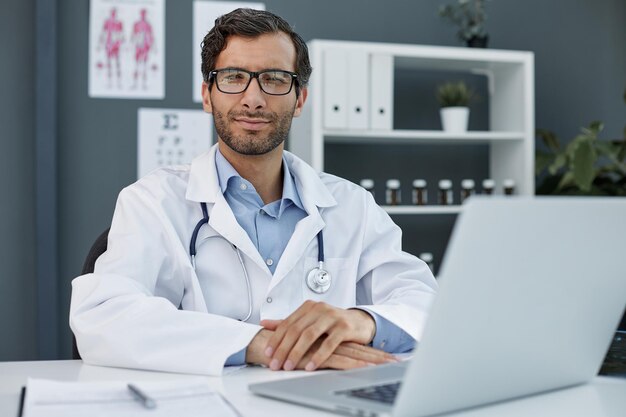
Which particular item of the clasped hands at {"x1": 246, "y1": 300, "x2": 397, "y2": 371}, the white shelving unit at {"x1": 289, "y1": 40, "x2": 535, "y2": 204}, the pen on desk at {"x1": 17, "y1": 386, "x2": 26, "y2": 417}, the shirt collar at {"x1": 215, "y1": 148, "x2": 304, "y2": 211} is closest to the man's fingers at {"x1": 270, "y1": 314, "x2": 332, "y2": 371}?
the clasped hands at {"x1": 246, "y1": 300, "x2": 397, "y2": 371}

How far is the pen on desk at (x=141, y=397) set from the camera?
0.86 meters

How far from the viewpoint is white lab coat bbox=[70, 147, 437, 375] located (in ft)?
3.96

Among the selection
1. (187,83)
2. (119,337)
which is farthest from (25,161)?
(119,337)

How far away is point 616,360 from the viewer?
3.91ft

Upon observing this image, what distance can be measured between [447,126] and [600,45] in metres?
1.14

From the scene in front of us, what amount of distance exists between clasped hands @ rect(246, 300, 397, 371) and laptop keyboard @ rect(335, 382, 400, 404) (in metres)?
0.20

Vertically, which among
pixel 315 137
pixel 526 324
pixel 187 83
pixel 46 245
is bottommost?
pixel 46 245

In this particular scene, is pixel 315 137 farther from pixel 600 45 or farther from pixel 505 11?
pixel 600 45

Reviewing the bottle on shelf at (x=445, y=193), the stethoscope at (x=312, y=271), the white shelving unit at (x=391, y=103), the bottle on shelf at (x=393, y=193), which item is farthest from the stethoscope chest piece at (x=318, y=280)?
the bottle on shelf at (x=445, y=193)

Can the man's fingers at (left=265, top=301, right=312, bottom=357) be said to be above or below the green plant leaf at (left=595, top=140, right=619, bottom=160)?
below

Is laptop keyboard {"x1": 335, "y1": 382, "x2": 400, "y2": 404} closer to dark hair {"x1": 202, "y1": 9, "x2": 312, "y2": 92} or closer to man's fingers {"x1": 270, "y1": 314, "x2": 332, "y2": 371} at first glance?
man's fingers {"x1": 270, "y1": 314, "x2": 332, "y2": 371}

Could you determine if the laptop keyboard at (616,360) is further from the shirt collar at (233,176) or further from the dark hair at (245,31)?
the dark hair at (245,31)

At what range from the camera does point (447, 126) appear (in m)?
3.39

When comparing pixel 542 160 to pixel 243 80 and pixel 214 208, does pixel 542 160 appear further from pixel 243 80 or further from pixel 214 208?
pixel 214 208
